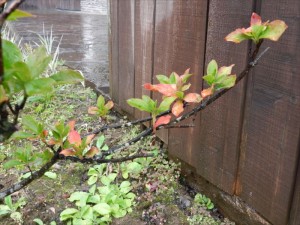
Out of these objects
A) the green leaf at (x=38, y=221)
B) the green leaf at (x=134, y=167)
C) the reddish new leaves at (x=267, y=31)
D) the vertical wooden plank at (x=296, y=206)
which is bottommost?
the green leaf at (x=38, y=221)

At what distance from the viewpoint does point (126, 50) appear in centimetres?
269

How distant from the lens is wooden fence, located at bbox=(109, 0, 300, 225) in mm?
1368

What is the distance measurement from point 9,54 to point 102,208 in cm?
136

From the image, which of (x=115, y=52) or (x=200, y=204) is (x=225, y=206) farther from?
(x=115, y=52)

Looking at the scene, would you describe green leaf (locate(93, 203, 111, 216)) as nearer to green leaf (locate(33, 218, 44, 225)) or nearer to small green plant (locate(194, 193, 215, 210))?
green leaf (locate(33, 218, 44, 225))

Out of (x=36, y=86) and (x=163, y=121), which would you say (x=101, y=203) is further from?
(x=36, y=86)

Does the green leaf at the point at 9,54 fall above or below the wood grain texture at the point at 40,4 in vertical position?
above

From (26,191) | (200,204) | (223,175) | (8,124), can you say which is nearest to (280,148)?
(223,175)

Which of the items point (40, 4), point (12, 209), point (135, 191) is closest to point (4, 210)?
point (12, 209)

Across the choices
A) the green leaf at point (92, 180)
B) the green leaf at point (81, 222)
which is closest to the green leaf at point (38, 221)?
the green leaf at point (81, 222)

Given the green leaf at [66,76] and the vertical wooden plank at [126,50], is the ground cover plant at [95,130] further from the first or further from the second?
the vertical wooden plank at [126,50]

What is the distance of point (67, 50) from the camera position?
4.80 metres

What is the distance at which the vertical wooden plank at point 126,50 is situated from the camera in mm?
2574

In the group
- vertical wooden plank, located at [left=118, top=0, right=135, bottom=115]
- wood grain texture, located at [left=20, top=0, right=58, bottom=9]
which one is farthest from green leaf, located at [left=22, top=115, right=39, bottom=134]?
wood grain texture, located at [left=20, top=0, right=58, bottom=9]
